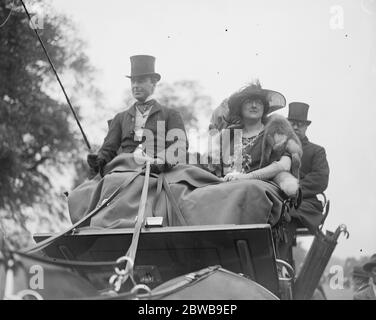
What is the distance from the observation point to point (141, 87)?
4188 mm

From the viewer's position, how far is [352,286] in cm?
545

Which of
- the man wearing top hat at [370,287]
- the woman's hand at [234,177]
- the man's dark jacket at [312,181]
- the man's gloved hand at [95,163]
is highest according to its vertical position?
the man's gloved hand at [95,163]

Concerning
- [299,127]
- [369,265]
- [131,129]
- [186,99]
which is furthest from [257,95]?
[186,99]

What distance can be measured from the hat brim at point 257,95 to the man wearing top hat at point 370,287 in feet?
4.78

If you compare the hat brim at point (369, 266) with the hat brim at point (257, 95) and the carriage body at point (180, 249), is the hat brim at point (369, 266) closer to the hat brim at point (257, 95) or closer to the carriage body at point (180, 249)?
the hat brim at point (257, 95)

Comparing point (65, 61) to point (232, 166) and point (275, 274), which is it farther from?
point (275, 274)

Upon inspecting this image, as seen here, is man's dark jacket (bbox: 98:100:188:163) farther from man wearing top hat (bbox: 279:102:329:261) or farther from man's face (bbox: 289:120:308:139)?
man's face (bbox: 289:120:308:139)

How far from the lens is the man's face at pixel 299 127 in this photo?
5434mm

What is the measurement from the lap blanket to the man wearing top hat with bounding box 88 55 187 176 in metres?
0.42

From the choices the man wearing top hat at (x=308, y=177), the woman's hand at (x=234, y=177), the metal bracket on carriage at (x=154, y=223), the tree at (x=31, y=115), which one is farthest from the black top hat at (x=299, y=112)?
the tree at (x=31, y=115)

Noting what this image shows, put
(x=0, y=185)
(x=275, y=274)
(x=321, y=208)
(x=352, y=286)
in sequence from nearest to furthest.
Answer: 1. (x=275, y=274)
2. (x=321, y=208)
3. (x=352, y=286)
4. (x=0, y=185)

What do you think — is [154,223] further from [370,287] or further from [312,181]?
[312,181]
